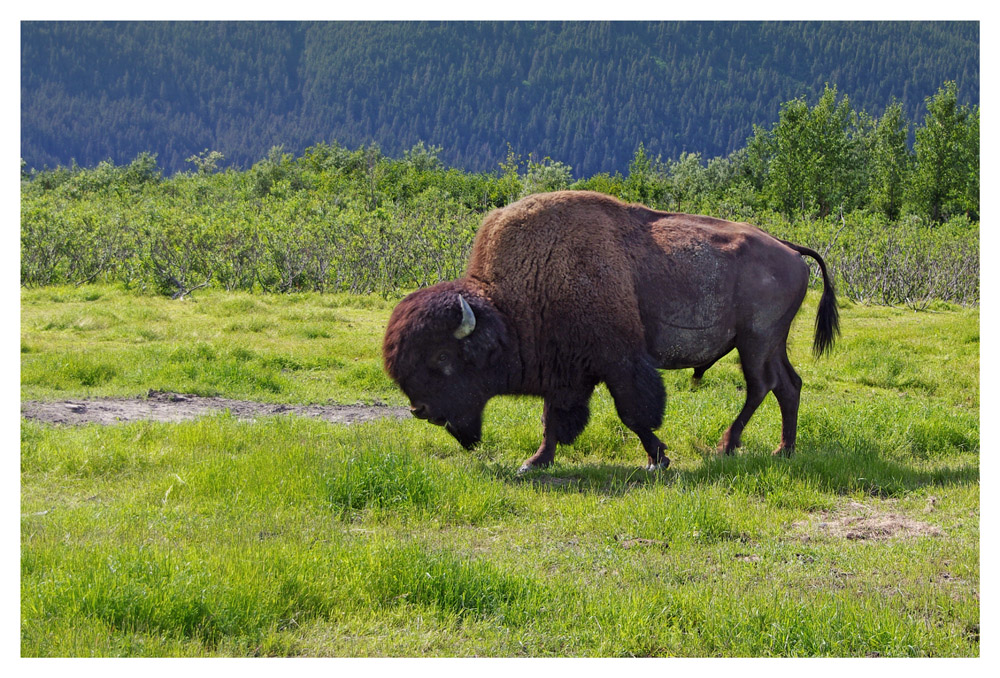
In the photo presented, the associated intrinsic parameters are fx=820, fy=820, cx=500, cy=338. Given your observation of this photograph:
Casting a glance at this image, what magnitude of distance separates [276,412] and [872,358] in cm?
918

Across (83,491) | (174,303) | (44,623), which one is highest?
(44,623)

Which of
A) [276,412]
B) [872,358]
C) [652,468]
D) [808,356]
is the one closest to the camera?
[652,468]

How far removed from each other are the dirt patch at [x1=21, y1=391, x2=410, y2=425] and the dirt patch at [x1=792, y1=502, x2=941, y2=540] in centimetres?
477

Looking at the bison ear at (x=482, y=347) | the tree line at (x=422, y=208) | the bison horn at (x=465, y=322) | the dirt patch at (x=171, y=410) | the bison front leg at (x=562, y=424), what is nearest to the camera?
the bison horn at (x=465, y=322)

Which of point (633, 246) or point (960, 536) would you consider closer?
point (960, 536)

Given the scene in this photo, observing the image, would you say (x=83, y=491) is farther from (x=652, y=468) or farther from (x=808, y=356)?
(x=808, y=356)

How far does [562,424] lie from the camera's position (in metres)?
7.54

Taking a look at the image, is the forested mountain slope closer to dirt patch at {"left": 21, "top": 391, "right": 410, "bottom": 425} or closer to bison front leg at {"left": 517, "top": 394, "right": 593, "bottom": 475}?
dirt patch at {"left": 21, "top": 391, "right": 410, "bottom": 425}

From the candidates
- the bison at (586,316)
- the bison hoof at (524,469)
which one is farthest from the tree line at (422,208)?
the bison hoof at (524,469)

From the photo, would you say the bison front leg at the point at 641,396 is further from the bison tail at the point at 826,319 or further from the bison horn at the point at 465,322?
the bison tail at the point at 826,319

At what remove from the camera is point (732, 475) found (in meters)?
6.86

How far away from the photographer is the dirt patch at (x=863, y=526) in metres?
5.71

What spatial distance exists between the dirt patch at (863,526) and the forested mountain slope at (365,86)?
59595 millimetres

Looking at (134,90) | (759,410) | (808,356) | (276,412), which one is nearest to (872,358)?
(808,356)
